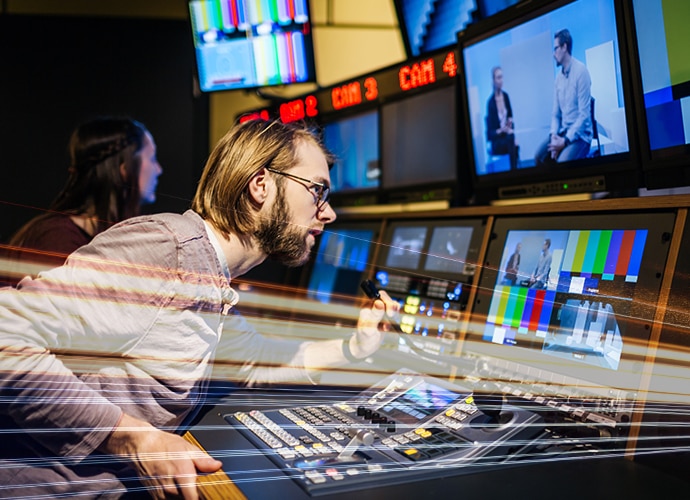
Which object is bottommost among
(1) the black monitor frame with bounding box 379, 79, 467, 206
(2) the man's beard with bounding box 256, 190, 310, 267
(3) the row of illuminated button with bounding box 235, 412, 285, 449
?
(3) the row of illuminated button with bounding box 235, 412, 285, 449

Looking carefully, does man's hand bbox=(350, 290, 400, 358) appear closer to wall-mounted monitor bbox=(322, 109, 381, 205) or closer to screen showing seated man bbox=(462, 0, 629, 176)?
screen showing seated man bbox=(462, 0, 629, 176)

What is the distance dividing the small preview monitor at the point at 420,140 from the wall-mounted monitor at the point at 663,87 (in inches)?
30.0

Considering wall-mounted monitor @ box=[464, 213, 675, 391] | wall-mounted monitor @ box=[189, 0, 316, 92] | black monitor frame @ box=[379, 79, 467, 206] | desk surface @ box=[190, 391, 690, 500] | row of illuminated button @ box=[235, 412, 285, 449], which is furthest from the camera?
wall-mounted monitor @ box=[189, 0, 316, 92]

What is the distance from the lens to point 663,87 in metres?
1.29

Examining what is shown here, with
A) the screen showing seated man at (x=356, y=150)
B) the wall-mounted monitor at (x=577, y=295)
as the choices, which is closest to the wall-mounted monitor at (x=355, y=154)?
the screen showing seated man at (x=356, y=150)

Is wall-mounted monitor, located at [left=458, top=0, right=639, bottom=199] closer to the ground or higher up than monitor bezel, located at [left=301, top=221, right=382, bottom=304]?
higher up

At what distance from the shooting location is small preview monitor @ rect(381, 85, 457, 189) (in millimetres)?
2076

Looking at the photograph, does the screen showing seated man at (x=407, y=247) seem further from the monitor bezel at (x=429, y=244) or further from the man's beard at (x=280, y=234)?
the man's beard at (x=280, y=234)

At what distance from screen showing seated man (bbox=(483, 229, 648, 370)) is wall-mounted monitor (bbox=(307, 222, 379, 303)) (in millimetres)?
634

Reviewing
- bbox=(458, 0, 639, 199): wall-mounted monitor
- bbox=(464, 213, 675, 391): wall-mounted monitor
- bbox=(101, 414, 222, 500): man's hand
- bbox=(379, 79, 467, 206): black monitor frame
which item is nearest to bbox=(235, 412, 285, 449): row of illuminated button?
bbox=(101, 414, 222, 500): man's hand

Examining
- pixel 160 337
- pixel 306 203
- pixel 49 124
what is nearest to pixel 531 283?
pixel 306 203

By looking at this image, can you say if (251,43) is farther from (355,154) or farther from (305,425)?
(305,425)

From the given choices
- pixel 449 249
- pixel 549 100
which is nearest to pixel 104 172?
pixel 449 249

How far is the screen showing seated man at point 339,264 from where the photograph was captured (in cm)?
211
